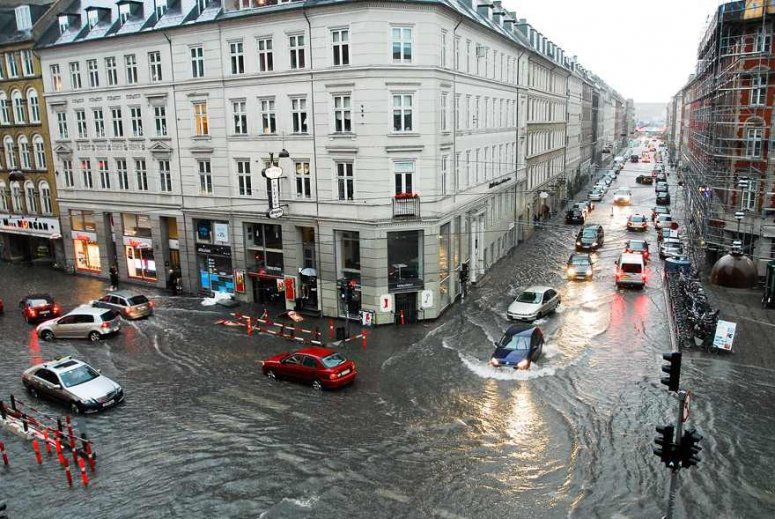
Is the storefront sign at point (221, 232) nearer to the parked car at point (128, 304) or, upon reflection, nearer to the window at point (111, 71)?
the parked car at point (128, 304)

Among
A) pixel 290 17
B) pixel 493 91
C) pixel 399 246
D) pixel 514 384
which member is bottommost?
pixel 514 384

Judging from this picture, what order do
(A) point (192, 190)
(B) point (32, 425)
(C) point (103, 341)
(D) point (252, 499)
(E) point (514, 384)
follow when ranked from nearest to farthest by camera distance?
(D) point (252, 499)
(B) point (32, 425)
(E) point (514, 384)
(C) point (103, 341)
(A) point (192, 190)

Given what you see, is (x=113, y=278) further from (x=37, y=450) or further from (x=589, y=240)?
(x=589, y=240)

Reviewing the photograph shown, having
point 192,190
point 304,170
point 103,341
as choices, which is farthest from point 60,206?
point 304,170

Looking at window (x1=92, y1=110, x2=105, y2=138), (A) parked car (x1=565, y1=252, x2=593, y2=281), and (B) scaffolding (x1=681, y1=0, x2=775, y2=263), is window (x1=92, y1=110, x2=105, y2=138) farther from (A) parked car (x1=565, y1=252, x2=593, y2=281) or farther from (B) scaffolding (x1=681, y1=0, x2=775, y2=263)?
(B) scaffolding (x1=681, y1=0, x2=775, y2=263)

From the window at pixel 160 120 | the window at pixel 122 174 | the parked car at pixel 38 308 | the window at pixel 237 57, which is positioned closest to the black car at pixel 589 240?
the window at pixel 237 57

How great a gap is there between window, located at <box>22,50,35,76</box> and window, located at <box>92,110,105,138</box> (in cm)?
734

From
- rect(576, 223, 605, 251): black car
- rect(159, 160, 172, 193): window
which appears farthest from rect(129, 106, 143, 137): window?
rect(576, 223, 605, 251): black car

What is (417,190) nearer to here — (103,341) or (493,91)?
(493,91)

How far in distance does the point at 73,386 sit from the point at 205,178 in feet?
53.8

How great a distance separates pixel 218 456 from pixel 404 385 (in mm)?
7688

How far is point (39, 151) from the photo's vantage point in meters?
43.9

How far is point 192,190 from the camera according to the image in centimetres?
3572

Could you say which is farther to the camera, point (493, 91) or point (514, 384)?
point (493, 91)
